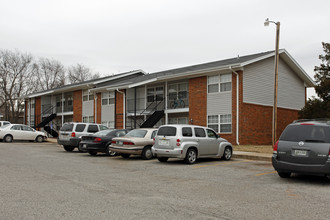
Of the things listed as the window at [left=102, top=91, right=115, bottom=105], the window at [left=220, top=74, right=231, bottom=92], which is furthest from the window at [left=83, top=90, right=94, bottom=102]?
the window at [left=220, top=74, right=231, bottom=92]

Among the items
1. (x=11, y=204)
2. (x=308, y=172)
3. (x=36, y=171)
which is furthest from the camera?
(x=36, y=171)

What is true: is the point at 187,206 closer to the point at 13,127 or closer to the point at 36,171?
the point at 36,171

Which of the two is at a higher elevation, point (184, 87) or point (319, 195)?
point (184, 87)

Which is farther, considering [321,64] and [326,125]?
[321,64]

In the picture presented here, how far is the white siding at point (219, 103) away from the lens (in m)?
23.2

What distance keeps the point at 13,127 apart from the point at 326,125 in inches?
965

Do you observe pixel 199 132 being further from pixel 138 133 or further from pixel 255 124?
pixel 255 124

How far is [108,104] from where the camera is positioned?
32.7m

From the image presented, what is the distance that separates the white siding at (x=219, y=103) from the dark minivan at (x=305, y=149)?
1336cm

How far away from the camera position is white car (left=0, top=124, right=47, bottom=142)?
27.6 meters

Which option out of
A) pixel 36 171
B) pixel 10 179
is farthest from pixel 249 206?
pixel 36 171

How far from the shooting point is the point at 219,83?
23875mm

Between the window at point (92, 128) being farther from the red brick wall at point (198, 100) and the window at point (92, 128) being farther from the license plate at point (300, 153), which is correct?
the license plate at point (300, 153)

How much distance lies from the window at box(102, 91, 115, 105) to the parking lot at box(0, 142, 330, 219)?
66.6ft
